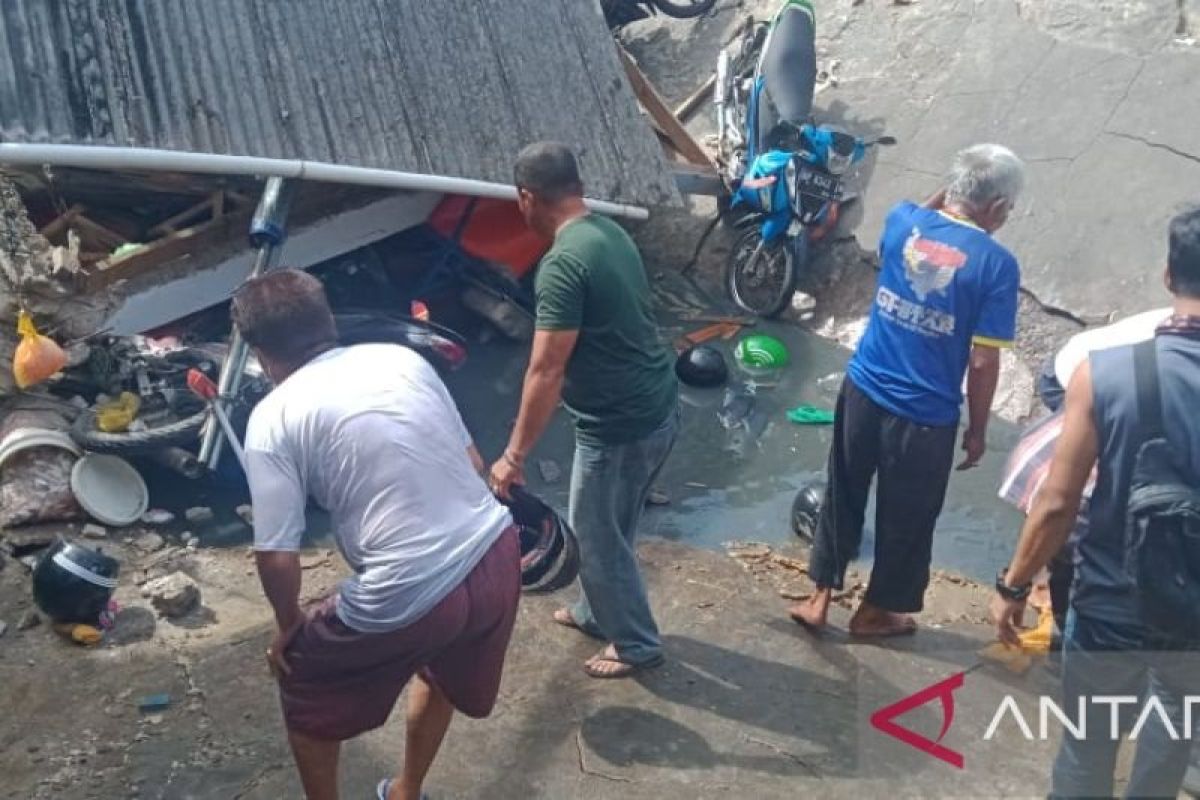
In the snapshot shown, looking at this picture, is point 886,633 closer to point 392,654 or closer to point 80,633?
point 392,654

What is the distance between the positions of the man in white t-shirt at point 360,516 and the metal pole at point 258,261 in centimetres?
254

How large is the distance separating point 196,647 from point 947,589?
127 inches

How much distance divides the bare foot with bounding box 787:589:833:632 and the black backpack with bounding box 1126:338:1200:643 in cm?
194

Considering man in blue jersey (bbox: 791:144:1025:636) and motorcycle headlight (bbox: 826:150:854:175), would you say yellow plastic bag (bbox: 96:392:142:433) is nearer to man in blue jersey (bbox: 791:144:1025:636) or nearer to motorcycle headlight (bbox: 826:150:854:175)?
man in blue jersey (bbox: 791:144:1025:636)

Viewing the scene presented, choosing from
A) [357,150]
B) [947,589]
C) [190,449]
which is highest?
[357,150]

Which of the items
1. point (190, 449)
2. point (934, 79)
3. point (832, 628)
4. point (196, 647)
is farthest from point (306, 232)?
point (934, 79)

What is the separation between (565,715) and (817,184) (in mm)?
4623

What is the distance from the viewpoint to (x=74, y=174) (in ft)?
21.5

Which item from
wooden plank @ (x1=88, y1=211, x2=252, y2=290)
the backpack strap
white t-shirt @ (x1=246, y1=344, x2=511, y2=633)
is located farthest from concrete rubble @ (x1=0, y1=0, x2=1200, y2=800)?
the backpack strap

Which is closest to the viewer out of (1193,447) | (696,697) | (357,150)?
(1193,447)

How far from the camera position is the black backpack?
9.00 ft

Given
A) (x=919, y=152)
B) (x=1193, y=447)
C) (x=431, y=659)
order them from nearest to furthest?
(x=1193, y=447)
(x=431, y=659)
(x=919, y=152)

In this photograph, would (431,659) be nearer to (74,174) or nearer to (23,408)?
(23,408)

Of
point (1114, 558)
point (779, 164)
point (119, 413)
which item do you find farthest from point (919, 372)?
point (779, 164)
